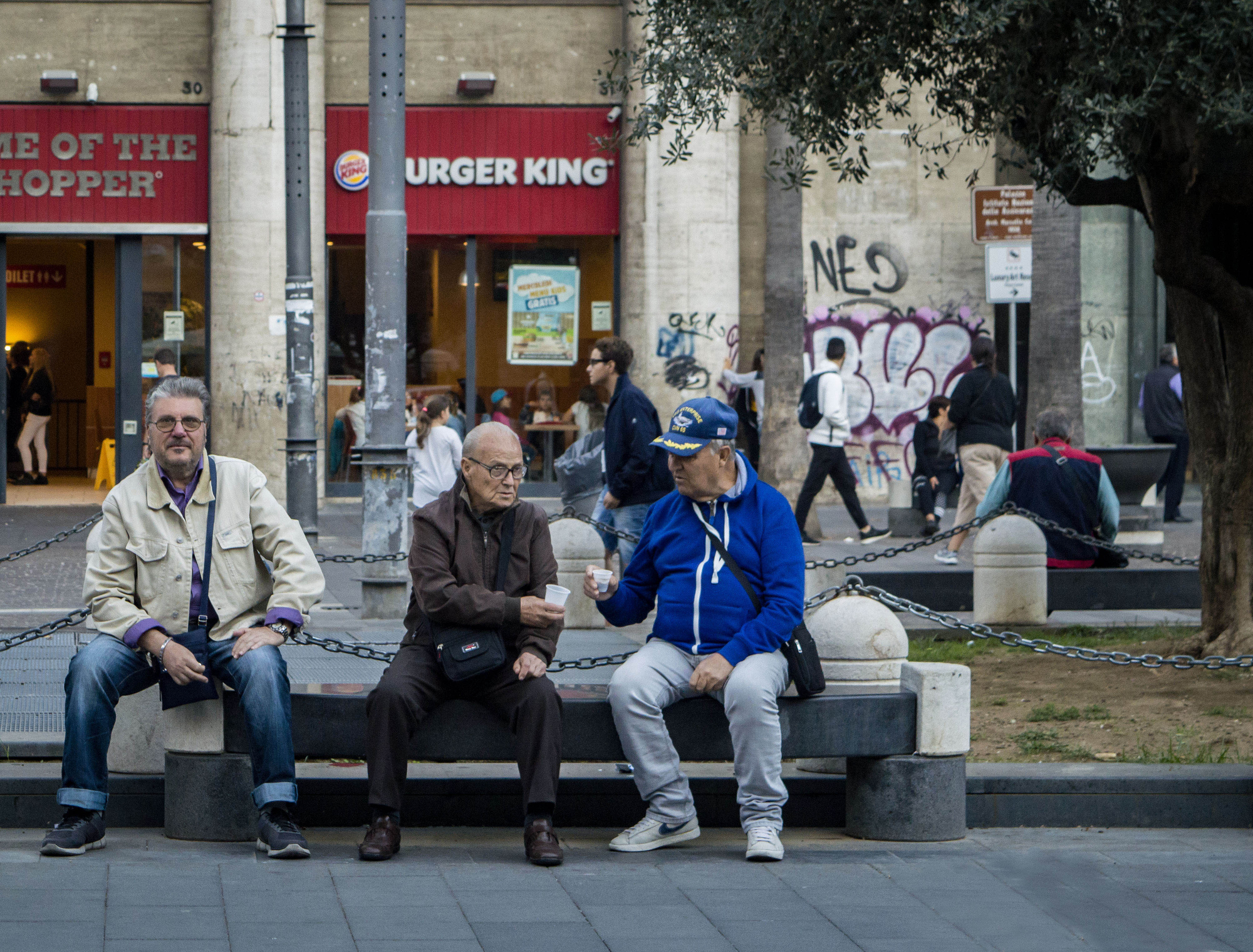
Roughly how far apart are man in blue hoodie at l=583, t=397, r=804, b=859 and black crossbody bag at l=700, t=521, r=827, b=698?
17 mm

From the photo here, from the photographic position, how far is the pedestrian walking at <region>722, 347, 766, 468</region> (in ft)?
56.8

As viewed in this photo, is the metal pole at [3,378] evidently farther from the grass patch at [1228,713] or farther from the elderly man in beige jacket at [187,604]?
the grass patch at [1228,713]

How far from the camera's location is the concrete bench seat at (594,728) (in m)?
5.34

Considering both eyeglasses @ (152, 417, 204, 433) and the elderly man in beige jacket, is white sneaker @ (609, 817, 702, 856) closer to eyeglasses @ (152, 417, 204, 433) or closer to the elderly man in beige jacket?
the elderly man in beige jacket

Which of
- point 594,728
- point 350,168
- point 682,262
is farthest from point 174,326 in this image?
point 594,728

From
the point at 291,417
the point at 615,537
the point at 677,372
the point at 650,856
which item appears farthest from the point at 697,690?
the point at 677,372

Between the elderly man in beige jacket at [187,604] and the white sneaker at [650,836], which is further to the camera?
the white sneaker at [650,836]

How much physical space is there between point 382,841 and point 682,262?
14.1m

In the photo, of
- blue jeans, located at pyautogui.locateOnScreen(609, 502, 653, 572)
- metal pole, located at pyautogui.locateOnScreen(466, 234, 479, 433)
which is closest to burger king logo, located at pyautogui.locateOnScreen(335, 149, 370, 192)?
metal pole, located at pyautogui.locateOnScreen(466, 234, 479, 433)

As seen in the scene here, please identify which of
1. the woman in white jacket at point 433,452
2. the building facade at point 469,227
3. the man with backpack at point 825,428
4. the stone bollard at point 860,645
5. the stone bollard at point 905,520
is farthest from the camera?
the building facade at point 469,227

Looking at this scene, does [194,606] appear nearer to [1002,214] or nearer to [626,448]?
[626,448]

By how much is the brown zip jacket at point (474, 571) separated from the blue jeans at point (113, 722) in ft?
1.61

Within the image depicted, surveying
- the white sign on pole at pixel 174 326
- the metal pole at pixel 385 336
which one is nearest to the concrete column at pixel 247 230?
the white sign on pole at pixel 174 326

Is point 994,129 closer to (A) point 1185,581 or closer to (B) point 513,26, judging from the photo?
(A) point 1185,581
